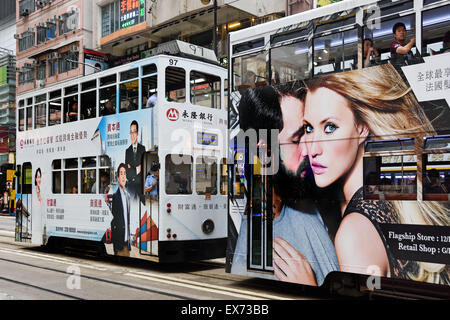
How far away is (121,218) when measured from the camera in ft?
36.2

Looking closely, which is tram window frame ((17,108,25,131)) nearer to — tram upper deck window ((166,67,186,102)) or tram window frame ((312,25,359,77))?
tram upper deck window ((166,67,186,102))

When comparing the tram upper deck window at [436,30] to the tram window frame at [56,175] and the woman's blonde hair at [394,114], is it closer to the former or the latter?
the woman's blonde hair at [394,114]

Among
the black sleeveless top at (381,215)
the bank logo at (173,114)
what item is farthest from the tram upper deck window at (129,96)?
the black sleeveless top at (381,215)

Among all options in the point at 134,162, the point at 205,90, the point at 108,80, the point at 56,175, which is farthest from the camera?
the point at 56,175

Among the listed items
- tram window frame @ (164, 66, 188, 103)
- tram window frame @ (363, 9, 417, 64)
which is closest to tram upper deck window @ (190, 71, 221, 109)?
tram window frame @ (164, 66, 188, 103)

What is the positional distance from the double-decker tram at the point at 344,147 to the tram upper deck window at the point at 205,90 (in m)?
2.25

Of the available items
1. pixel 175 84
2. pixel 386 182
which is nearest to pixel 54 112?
pixel 175 84

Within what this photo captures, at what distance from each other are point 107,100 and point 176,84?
1.86 m

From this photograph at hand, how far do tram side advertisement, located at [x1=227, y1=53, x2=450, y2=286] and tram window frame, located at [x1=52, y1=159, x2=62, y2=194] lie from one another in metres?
6.09

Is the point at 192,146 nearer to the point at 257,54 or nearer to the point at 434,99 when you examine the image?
the point at 257,54

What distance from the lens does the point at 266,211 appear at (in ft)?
27.2

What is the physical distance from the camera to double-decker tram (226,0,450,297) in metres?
6.22

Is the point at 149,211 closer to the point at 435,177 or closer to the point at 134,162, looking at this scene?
the point at 134,162
